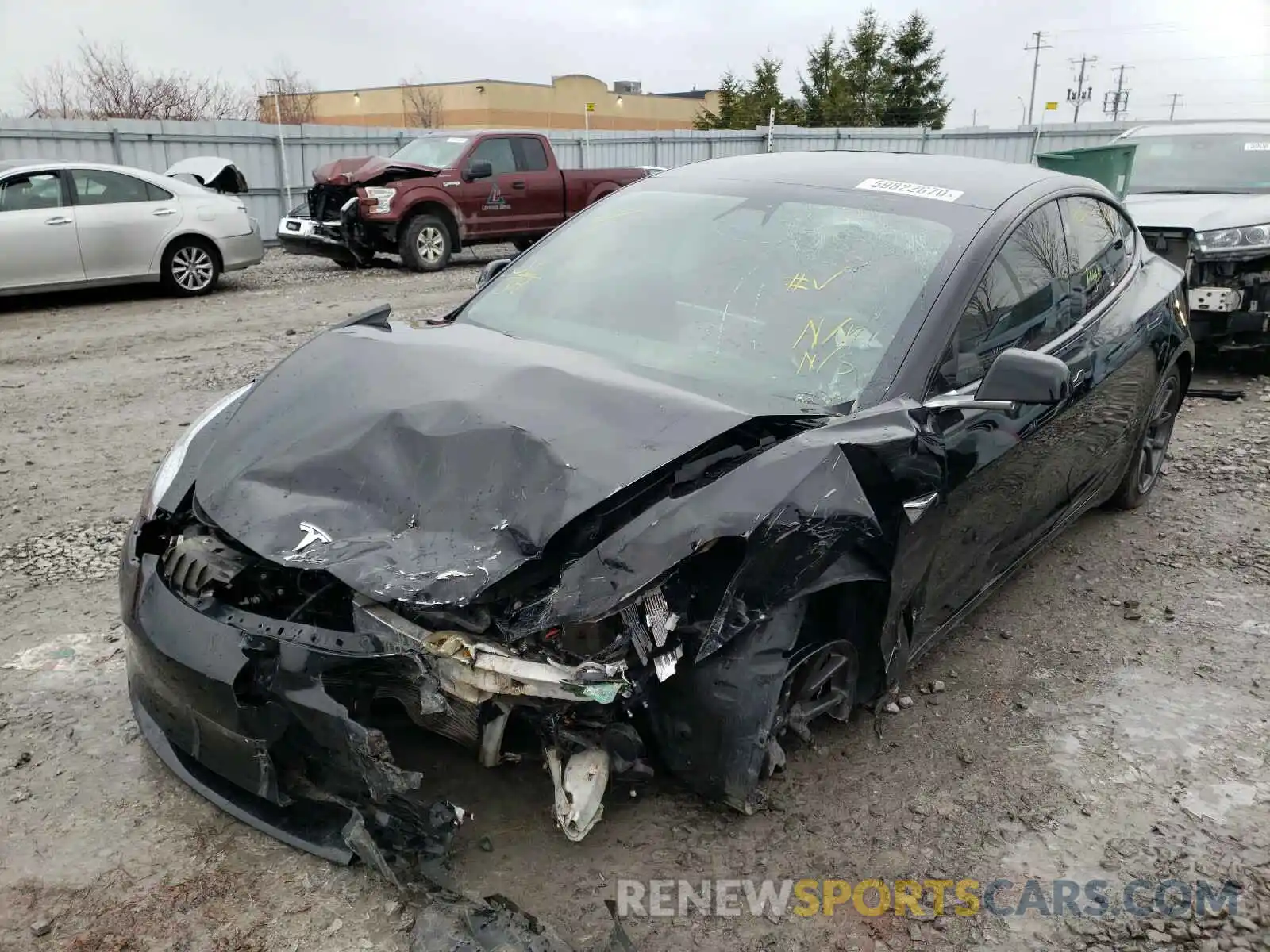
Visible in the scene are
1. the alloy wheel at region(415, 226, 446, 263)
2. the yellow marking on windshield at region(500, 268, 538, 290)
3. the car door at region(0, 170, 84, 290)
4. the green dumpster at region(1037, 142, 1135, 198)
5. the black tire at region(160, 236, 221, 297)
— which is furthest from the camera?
the alloy wheel at region(415, 226, 446, 263)

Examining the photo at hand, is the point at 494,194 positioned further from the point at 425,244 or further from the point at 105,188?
the point at 105,188

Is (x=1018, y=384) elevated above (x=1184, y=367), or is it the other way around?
(x=1018, y=384)

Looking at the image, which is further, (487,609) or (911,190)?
(911,190)

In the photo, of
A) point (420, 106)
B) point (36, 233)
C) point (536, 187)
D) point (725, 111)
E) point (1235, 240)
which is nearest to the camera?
point (1235, 240)

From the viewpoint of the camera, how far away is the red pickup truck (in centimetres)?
1214

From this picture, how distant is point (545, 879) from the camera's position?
238cm

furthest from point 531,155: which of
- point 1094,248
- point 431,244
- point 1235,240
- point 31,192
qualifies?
point 1094,248

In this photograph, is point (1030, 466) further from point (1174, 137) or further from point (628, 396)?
point (1174, 137)

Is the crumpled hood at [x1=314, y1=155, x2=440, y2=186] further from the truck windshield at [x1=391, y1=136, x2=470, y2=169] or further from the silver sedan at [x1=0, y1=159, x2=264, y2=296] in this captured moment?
the silver sedan at [x1=0, y1=159, x2=264, y2=296]

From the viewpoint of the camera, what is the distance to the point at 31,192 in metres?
9.39

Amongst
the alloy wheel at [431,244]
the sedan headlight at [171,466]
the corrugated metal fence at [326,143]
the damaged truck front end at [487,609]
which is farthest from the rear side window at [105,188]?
the damaged truck front end at [487,609]

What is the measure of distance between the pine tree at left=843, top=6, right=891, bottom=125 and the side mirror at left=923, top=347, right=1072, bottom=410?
4176 cm

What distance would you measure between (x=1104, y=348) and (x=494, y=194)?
1049cm

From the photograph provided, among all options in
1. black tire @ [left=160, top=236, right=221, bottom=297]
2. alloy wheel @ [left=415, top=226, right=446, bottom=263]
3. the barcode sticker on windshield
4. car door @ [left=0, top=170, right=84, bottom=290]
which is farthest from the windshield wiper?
car door @ [left=0, top=170, right=84, bottom=290]
